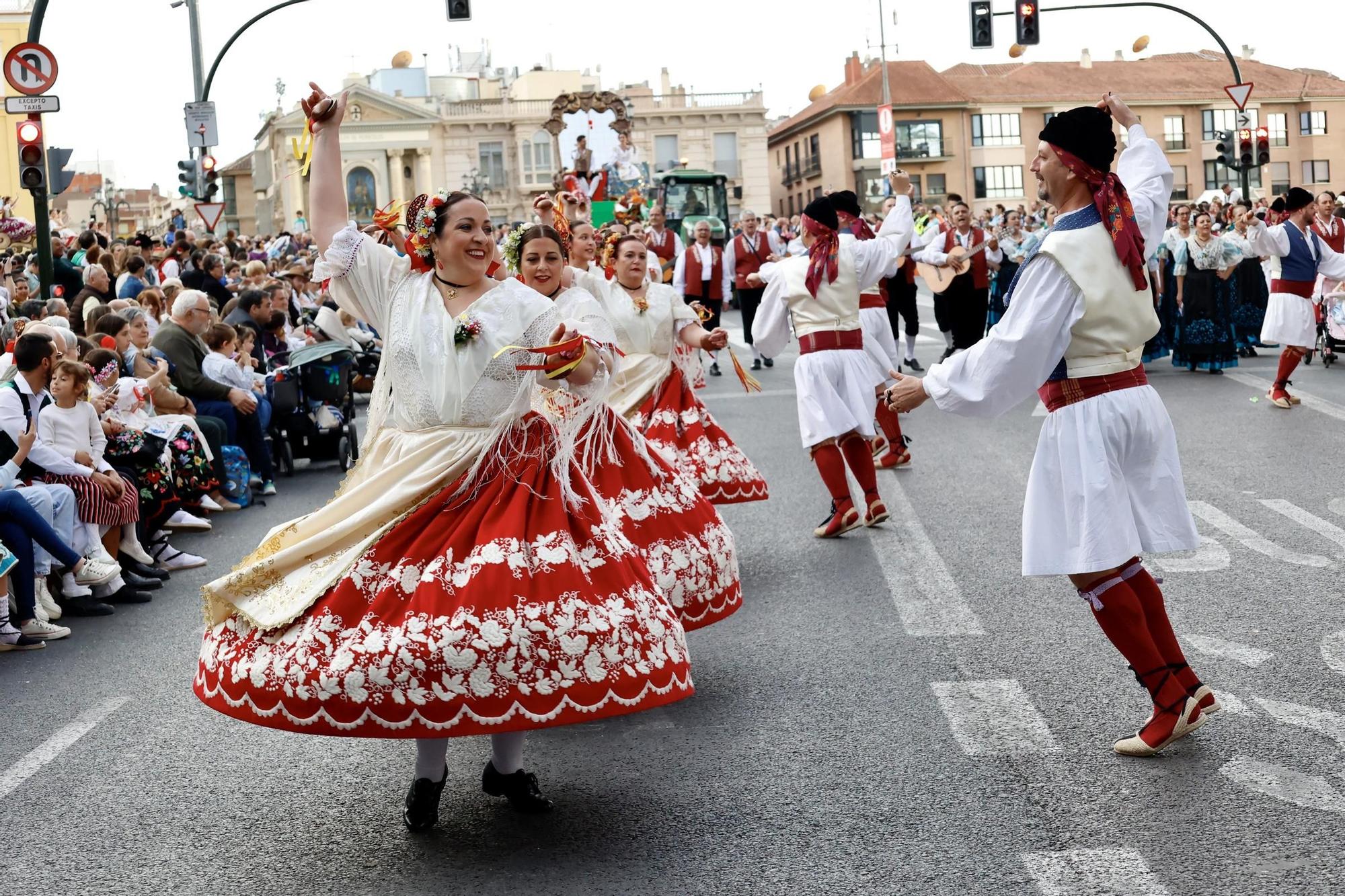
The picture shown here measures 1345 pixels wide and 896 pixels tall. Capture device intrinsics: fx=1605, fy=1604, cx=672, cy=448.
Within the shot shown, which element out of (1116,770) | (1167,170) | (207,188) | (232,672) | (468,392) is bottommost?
(1116,770)

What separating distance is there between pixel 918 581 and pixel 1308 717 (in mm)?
2745

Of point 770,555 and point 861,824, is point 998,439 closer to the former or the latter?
point 770,555

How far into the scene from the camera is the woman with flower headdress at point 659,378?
8766mm

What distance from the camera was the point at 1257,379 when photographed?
669 inches

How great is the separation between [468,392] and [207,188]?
2382 cm

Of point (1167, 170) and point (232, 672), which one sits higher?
point (1167, 170)

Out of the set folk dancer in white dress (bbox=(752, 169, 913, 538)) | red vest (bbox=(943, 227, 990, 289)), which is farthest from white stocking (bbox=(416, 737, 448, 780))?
red vest (bbox=(943, 227, 990, 289))

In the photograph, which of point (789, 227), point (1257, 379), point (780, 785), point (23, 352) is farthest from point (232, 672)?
point (789, 227)

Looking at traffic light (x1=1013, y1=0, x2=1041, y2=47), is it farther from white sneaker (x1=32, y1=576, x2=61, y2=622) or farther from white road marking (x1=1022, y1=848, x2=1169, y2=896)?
white road marking (x1=1022, y1=848, x2=1169, y2=896)

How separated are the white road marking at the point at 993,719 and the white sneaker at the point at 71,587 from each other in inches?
192

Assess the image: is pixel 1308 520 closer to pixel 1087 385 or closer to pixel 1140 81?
pixel 1087 385

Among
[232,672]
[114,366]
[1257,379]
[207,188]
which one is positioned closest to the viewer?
[232,672]

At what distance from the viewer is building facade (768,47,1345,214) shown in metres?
79.6

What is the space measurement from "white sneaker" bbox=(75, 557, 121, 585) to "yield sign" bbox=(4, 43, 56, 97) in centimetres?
845
